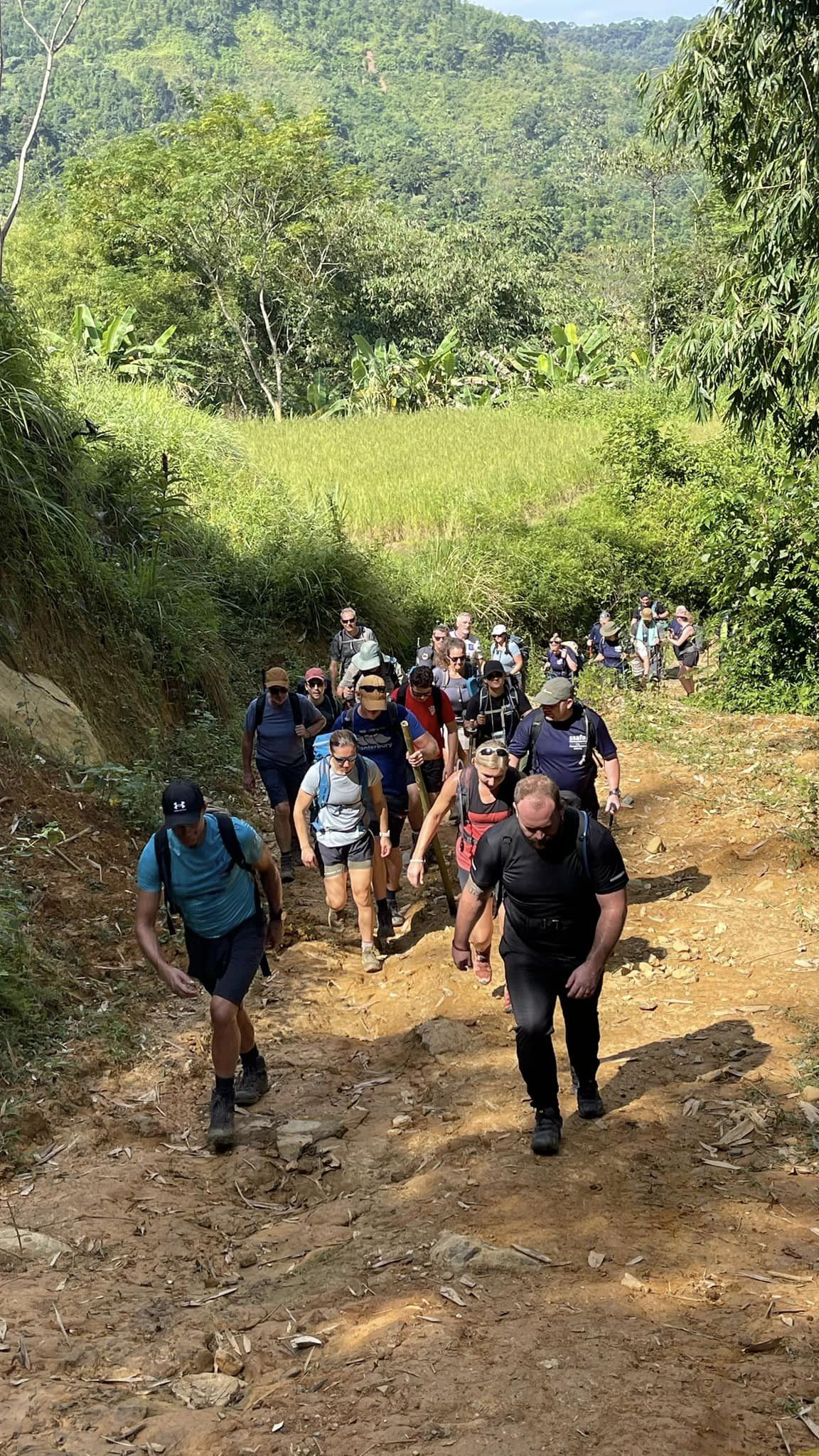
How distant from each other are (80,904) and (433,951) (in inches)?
90.9

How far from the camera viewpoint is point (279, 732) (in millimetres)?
9539

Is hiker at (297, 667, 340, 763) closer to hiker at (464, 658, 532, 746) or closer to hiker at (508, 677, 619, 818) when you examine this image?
hiker at (464, 658, 532, 746)

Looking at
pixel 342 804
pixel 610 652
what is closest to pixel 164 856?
pixel 342 804

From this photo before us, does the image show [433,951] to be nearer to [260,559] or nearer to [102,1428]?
[102,1428]

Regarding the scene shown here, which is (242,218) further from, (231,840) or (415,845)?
(231,840)

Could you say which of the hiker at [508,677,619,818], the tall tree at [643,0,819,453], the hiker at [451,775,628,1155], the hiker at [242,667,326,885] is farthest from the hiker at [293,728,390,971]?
the tall tree at [643,0,819,453]

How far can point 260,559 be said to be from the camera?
16984 millimetres

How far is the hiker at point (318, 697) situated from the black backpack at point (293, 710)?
7.8 inches

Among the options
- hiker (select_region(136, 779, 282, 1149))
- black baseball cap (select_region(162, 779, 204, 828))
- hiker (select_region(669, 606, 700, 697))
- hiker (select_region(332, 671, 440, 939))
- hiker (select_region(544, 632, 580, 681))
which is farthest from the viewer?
hiker (select_region(669, 606, 700, 697))

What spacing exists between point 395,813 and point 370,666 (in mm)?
1366

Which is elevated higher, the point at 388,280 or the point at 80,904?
the point at 80,904

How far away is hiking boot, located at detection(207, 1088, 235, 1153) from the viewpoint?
5.89 meters

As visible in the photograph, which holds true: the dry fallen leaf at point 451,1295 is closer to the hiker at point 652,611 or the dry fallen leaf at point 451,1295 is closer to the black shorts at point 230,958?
the black shorts at point 230,958

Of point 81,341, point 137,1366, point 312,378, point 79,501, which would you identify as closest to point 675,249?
point 312,378
